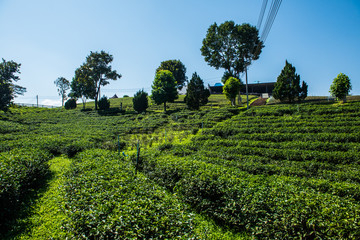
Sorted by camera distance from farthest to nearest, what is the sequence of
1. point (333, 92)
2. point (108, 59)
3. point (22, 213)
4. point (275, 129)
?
1. point (108, 59)
2. point (333, 92)
3. point (275, 129)
4. point (22, 213)

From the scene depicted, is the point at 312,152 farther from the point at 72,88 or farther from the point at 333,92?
the point at 72,88

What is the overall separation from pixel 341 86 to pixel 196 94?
75.7 feet

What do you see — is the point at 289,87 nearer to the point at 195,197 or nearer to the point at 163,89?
the point at 163,89

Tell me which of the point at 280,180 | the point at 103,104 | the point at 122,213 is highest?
the point at 103,104

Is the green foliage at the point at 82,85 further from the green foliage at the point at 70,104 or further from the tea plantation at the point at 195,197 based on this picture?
the tea plantation at the point at 195,197

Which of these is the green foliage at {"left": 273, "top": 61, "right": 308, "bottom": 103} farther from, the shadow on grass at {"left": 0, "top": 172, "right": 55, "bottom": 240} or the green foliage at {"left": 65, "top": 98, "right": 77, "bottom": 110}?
the green foliage at {"left": 65, "top": 98, "right": 77, "bottom": 110}

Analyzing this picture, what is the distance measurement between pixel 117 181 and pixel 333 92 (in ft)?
102

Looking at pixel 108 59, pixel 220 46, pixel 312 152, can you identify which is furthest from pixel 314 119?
pixel 108 59

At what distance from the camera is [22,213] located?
7.36m

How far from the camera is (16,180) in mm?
7992

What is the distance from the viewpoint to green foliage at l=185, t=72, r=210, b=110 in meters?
36.9

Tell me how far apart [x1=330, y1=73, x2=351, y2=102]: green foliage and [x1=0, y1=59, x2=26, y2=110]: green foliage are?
63.2 m

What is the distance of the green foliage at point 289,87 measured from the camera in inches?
1229

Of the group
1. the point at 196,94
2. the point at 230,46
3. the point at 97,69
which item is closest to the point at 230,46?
the point at 230,46
